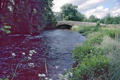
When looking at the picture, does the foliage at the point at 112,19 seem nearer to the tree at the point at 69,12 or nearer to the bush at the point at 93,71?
the tree at the point at 69,12

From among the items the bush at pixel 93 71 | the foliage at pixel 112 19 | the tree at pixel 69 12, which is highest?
the tree at pixel 69 12

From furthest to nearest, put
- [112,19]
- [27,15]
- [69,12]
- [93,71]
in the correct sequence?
[69,12] → [112,19] → [27,15] → [93,71]

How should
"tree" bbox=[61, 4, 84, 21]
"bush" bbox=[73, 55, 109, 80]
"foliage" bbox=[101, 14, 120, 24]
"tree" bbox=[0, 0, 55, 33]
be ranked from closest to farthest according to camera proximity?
1. "bush" bbox=[73, 55, 109, 80]
2. "tree" bbox=[0, 0, 55, 33]
3. "foliage" bbox=[101, 14, 120, 24]
4. "tree" bbox=[61, 4, 84, 21]

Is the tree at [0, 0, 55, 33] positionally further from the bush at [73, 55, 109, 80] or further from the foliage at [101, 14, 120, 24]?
the foliage at [101, 14, 120, 24]

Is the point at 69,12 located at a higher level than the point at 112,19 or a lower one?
higher

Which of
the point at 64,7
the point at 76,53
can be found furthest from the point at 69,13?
the point at 76,53

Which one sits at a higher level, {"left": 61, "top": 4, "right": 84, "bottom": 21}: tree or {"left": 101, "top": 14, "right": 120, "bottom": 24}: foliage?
{"left": 61, "top": 4, "right": 84, "bottom": 21}: tree

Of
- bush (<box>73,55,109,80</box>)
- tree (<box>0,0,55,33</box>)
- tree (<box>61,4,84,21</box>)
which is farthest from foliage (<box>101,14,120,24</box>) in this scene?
bush (<box>73,55,109,80</box>)

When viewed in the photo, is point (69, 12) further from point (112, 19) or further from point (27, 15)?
point (27, 15)

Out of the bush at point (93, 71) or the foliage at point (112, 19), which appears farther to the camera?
the foliage at point (112, 19)

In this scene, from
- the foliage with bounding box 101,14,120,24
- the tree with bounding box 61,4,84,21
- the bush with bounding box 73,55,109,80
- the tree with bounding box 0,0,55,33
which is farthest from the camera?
the tree with bounding box 61,4,84,21

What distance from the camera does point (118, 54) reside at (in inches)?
179

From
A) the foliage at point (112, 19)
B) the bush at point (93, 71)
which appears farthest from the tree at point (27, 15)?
the foliage at point (112, 19)

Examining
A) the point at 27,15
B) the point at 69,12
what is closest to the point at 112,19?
the point at 69,12
